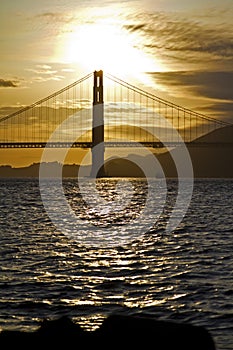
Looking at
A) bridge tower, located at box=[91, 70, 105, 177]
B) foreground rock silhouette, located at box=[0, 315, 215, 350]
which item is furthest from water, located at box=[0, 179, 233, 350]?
bridge tower, located at box=[91, 70, 105, 177]

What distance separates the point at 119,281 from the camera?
17812mm

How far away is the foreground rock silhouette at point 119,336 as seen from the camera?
8.10 m

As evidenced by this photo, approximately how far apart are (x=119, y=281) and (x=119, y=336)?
9399 millimetres

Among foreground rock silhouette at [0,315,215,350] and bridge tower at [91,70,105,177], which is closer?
foreground rock silhouette at [0,315,215,350]

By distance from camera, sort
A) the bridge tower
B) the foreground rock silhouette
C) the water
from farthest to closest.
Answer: the bridge tower, the water, the foreground rock silhouette

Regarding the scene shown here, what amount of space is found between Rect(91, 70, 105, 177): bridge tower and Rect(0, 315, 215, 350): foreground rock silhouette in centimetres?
10333

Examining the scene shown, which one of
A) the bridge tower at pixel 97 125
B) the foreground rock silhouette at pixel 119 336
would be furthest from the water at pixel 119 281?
the bridge tower at pixel 97 125

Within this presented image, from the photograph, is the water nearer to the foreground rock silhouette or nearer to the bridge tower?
the foreground rock silhouette

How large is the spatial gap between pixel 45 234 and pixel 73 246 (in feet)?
18.8

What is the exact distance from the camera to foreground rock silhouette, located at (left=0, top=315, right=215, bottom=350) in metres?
8.10

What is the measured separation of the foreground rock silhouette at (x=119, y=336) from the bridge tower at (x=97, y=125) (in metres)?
103

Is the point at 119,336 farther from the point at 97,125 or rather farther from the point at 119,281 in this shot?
the point at 97,125

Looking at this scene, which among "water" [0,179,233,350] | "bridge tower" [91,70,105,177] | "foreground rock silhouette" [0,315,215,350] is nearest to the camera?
"foreground rock silhouette" [0,315,215,350]

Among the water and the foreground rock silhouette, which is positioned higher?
the foreground rock silhouette
